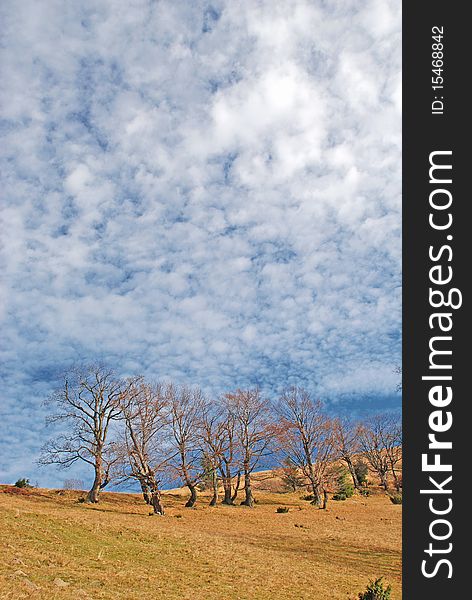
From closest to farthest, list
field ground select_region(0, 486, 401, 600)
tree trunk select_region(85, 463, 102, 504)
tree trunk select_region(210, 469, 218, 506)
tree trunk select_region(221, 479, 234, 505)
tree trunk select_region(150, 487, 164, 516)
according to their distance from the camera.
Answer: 1. field ground select_region(0, 486, 401, 600)
2. tree trunk select_region(150, 487, 164, 516)
3. tree trunk select_region(85, 463, 102, 504)
4. tree trunk select_region(210, 469, 218, 506)
5. tree trunk select_region(221, 479, 234, 505)

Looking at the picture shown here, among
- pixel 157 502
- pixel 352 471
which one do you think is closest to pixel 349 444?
pixel 352 471

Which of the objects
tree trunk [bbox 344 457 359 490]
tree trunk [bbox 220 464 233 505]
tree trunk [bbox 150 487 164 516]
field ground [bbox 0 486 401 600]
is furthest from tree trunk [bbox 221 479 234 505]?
tree trunk [bbox 344 457 359 490]

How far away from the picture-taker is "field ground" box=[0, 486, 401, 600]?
53.5 ft

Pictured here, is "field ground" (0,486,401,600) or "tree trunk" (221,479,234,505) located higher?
"field ground" (0,486,401,600)

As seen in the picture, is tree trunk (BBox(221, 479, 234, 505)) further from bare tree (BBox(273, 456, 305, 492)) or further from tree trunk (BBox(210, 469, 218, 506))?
bare tree (BBox(273, 456, 305, 492))

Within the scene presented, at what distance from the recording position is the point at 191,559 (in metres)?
21.8

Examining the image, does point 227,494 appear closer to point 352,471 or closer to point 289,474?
point 289,474

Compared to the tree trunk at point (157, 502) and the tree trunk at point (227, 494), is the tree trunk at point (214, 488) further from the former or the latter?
the tree trunk at point (157, 502)

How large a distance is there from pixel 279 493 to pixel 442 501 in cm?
6346

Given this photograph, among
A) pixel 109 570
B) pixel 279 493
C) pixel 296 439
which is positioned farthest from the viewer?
pixel 279 493

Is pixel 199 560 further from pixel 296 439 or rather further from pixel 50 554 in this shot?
pixel 296 439

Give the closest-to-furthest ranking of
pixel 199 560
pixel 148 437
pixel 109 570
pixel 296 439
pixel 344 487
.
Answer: pixel 109 570 → pixel 199 560 → pixel 148 437 → pixel 296 439 → pixel 344 487

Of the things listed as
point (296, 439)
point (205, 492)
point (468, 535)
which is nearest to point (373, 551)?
point (468, 535)

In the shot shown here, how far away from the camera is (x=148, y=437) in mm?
45688
